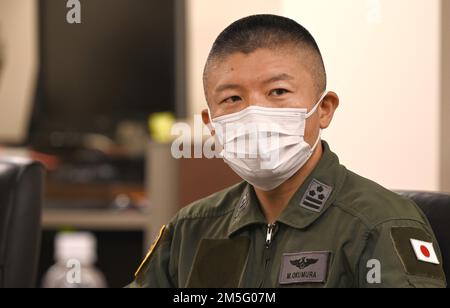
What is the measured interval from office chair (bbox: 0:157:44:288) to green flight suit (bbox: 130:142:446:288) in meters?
0.33

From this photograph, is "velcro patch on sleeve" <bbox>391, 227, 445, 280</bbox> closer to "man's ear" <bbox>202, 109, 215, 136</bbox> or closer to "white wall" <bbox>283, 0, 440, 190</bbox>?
"white wall" <bbox>283, 0, 440, 190</bbox>

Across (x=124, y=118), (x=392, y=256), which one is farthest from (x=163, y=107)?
(x=392, y=256)

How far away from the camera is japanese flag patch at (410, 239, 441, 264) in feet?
2.76

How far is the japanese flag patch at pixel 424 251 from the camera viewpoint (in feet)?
2.76

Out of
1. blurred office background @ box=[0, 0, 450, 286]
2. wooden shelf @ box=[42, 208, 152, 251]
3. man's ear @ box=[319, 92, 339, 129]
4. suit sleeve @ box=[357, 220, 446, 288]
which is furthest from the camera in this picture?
wooden shelf @ box=[42, 208, 152, 251]

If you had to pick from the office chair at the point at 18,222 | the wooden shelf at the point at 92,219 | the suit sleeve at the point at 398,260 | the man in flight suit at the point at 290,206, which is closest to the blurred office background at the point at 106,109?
the wooden shelf at the point at 92,219

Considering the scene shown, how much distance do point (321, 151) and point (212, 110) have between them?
0.14 m

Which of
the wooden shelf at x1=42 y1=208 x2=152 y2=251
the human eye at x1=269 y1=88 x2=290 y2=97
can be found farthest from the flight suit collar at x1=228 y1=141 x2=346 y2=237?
the wooden shelf at x1=42 y1=208 x2=152 y2=251

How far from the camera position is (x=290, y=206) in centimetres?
93

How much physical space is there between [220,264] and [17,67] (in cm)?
248

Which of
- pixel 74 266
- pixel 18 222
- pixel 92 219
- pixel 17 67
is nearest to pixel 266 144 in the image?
pixel 74 266

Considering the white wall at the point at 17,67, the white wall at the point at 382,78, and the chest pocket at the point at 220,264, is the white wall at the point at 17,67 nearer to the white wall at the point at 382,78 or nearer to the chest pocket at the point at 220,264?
the white wall at the point at 382,78

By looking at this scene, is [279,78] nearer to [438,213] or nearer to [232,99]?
[232,99]

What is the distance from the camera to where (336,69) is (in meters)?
0.95
